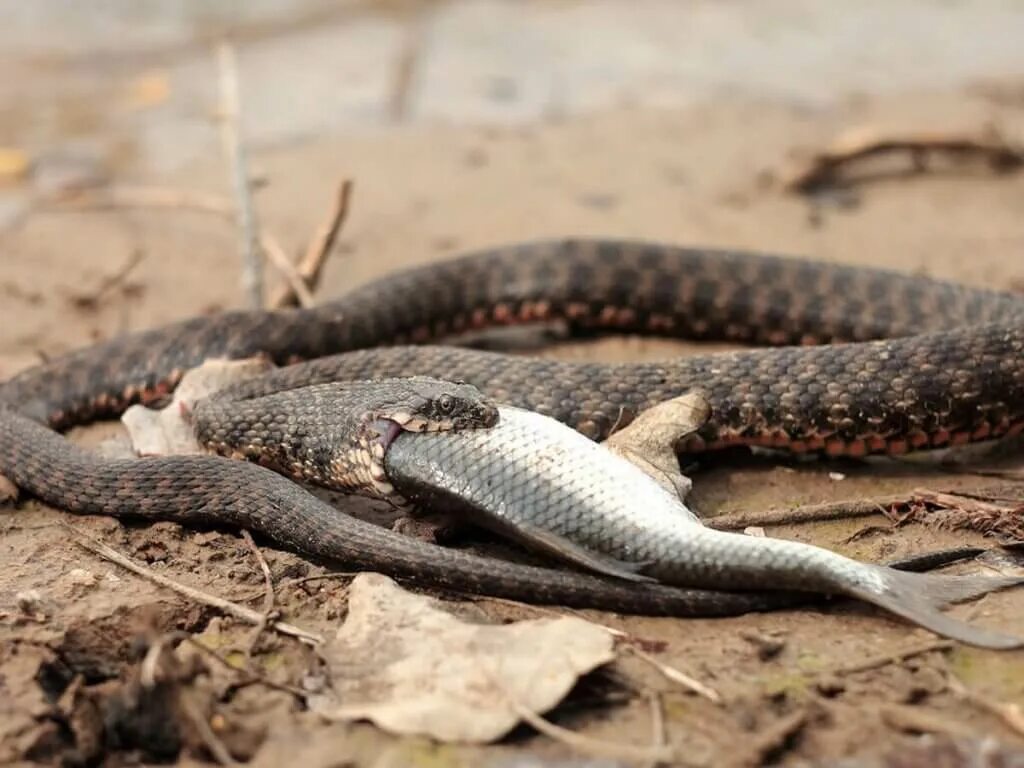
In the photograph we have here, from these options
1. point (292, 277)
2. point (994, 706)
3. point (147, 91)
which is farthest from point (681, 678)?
point (147, 91)

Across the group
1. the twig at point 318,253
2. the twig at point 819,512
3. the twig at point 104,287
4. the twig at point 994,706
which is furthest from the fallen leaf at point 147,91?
the twig at point 994,706

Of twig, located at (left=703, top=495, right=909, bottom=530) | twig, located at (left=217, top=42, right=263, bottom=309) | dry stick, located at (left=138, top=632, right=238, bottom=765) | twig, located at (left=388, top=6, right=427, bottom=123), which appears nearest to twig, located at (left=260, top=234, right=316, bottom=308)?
twig, located at (left=217, top=42, right=263, bottom=309)

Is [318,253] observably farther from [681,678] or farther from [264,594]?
[681,678]

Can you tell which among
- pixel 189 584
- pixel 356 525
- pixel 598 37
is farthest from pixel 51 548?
pixel 598 37

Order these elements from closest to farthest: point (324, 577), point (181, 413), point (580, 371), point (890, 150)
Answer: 1. point (324, 577)
2. point (580, 371)
3. point (181, 413)
4. point (890, 150)

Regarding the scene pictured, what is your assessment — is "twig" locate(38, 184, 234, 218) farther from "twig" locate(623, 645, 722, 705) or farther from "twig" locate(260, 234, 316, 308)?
"twig" locate(623, 645, 722, 705)
